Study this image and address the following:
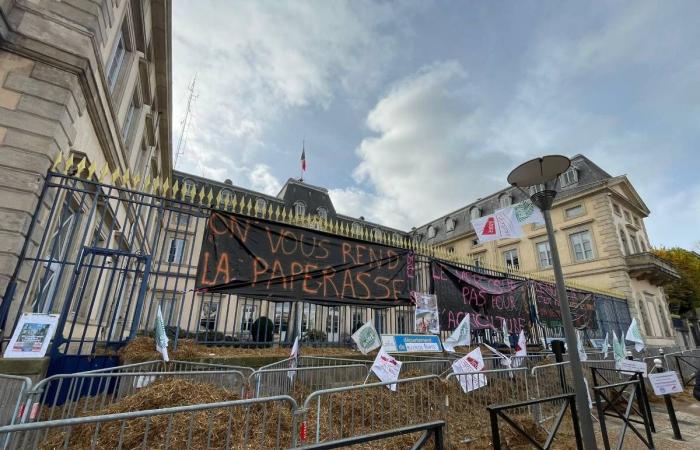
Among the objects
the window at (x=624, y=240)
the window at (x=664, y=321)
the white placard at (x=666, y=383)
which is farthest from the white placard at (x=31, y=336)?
the window at (x=664, y=321)

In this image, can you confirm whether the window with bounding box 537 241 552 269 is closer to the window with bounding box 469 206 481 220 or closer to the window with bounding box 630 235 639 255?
the window with bounding box 630 235 639 255

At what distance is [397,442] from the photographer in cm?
406

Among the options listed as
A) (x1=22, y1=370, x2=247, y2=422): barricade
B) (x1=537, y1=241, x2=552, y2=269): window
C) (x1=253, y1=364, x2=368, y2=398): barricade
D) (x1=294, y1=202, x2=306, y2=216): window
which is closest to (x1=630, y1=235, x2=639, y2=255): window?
(x1=537, y1=241, x2=552, y2=269): window

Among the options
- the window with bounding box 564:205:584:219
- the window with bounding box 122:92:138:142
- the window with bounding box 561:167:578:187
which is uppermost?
the window with bounding box 561:167:578:187

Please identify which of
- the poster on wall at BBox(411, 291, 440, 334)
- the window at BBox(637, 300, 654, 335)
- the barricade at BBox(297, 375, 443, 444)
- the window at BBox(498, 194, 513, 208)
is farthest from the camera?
the window at BBox(498, 194, 513, 208)

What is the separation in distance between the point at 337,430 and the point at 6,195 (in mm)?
5913

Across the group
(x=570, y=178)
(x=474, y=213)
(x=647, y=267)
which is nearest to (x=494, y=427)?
(x=647, y=267)

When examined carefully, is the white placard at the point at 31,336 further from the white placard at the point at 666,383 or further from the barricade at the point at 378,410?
the white placard at the point at 666,383

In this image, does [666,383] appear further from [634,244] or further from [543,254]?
[634,244]

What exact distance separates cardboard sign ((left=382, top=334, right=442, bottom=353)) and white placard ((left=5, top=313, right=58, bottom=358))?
5.21 metres

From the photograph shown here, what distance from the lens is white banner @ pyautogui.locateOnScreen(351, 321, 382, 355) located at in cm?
632

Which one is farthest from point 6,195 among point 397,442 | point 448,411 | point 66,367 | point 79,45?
point 448,411

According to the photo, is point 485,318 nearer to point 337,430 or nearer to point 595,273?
point 337,430

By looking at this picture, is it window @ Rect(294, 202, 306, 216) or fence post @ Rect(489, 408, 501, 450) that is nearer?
fence post @ Rect(489, 408, 501, 450)
